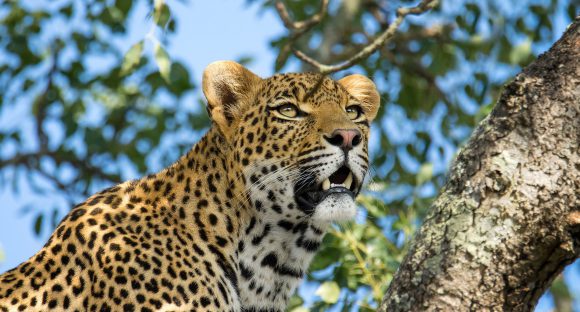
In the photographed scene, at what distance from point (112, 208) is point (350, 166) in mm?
1727

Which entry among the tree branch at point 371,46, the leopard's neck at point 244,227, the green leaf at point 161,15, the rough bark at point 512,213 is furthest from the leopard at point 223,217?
the rough bark at point 512,213

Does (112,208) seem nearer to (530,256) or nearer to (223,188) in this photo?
(223,188)

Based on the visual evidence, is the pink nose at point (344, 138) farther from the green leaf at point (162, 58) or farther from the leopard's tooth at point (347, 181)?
the green leaf at point (162, 58)

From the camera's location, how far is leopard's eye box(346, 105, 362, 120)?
7402 millimetres

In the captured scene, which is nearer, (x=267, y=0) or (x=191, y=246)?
(x=191, y=246)

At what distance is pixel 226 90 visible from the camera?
7285 millimetres

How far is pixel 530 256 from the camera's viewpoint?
5.04m

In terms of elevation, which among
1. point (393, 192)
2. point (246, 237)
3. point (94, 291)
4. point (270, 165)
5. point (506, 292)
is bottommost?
point (506, 292)

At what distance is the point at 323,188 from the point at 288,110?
28.3 inches

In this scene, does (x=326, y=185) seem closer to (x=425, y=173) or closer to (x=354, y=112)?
(x=354, y=112)

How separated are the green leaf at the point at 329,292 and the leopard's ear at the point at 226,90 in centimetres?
153

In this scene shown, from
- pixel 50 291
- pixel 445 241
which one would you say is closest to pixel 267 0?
pixel 50 291

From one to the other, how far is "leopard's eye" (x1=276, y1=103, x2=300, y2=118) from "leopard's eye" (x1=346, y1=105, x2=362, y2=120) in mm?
457

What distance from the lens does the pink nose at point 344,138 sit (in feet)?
22.1
